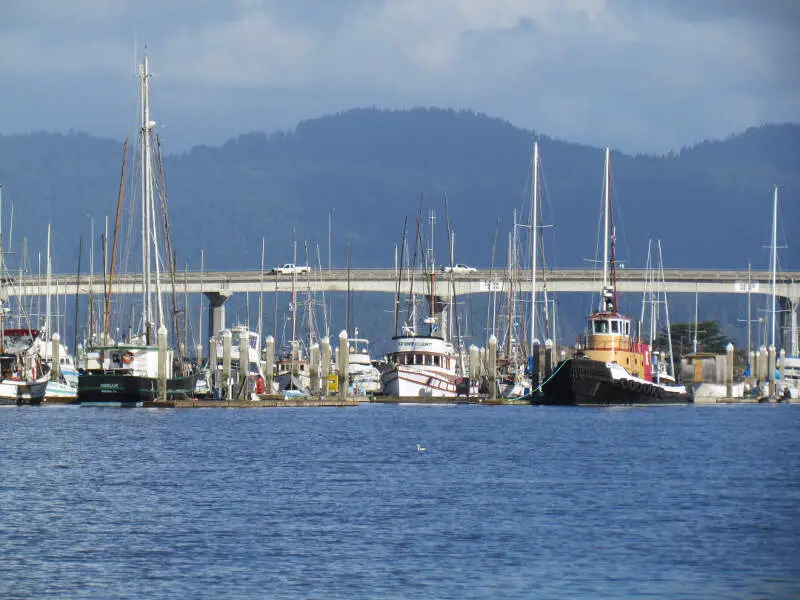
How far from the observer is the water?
85.7 feet

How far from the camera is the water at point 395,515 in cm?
2611

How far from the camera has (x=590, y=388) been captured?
3460 inches

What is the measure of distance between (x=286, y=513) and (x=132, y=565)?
729cm

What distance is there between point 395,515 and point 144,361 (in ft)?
152

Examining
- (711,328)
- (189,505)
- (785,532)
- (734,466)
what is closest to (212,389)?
(734,466)

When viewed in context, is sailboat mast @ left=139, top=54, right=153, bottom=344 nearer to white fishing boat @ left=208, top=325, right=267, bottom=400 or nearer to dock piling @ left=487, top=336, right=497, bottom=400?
white fishing boat @ left=208, top=325, right=267, bottom=400

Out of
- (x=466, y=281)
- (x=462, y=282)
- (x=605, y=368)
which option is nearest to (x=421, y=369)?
(x=605, y=368)

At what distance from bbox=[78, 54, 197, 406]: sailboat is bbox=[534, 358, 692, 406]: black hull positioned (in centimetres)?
2101

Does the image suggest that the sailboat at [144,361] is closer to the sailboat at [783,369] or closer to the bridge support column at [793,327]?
the sailboat at [783,369]

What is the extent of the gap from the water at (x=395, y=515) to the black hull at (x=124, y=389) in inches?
660

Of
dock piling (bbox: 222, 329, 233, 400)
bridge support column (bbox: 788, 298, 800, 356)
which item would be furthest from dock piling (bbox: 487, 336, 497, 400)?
bridge support column (bbox: 788, 298, 800, 356)

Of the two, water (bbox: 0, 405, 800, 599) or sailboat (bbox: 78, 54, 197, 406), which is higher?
sailboat (bbox: 78, 54, 197, 406)

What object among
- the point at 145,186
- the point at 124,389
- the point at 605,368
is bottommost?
the point at 124,389

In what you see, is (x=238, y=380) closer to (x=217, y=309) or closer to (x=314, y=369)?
(x=314, y=369)
